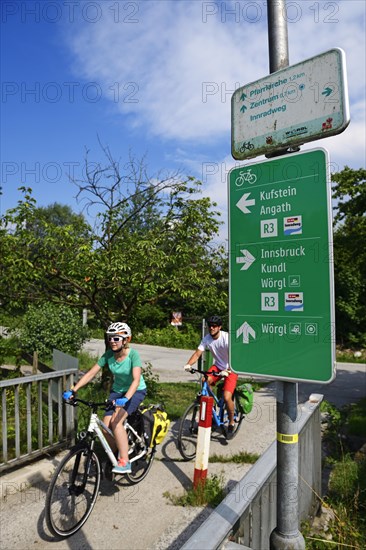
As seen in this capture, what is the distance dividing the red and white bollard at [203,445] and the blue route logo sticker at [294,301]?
3.15 meters

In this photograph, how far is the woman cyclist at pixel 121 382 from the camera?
418 cm

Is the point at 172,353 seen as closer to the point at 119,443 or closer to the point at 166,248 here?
the point at 166,248

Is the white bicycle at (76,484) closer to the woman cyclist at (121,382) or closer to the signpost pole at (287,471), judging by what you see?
the woman cyclist at (121,382)

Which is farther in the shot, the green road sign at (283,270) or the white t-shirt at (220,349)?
the white t-shirt at (220,349)

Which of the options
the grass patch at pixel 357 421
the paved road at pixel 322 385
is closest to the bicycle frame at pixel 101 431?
the grass patch at pixel 357 421

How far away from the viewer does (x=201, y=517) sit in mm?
3955

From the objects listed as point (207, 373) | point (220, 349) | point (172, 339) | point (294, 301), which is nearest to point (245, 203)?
point (294, 301)

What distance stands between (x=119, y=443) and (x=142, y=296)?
275cm

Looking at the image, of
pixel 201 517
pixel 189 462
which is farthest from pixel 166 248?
pixel 201 517

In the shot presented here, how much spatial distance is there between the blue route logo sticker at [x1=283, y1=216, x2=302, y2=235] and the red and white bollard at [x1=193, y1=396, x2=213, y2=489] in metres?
3.28

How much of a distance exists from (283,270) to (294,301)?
0.14 metres

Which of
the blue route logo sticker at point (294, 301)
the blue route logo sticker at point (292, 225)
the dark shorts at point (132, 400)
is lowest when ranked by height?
the dark shorts at point (132, 400)

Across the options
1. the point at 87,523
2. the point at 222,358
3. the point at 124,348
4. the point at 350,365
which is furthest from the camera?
the point at 350,365

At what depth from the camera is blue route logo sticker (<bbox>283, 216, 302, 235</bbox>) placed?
1730mm
